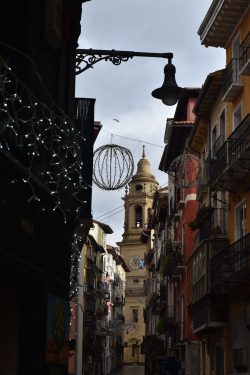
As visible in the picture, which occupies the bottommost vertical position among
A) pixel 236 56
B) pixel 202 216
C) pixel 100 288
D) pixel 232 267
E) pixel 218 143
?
pixel 232 267

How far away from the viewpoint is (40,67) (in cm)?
1065

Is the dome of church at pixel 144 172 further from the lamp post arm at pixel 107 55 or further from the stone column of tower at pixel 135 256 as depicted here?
the lamp post arm at pixel 107 55

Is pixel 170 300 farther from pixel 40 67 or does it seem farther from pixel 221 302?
pixel 40 67

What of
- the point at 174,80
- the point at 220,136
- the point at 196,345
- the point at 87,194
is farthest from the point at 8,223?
the point at 196,345

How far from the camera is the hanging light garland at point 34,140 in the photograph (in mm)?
8172

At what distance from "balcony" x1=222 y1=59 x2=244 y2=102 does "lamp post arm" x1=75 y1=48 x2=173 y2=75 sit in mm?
14715

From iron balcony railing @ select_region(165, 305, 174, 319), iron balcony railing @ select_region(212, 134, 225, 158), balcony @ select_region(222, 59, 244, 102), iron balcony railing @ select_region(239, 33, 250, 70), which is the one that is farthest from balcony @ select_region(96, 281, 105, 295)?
iron balcony railing @ select_region(239, 33, 250, 70)

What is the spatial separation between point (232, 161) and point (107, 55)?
13.3 metres

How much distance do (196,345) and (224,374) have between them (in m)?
8.01

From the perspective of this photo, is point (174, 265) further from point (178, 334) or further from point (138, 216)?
point (138, 216)

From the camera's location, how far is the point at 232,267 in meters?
23.2

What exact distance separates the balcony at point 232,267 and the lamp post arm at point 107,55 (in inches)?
476

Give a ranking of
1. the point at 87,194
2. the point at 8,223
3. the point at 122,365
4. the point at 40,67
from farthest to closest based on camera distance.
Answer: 1. the point at 122,365
2. the point at 87,194
3. the point at 40,67
4. the point at 8,223

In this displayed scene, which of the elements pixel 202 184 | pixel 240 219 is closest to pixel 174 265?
pixel 202 184
